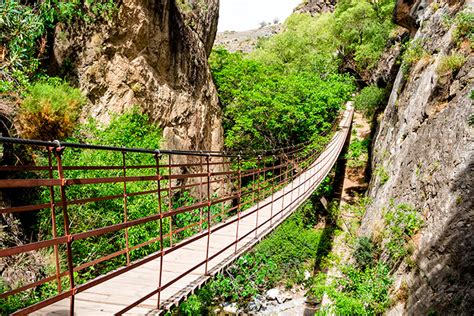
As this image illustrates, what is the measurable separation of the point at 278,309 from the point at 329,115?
7.18m

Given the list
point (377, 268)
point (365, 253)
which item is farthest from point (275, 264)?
point (377, 268)

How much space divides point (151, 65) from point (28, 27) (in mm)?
3286

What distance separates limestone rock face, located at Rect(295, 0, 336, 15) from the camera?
38250 millimetres

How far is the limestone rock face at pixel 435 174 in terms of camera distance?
3.61 meters

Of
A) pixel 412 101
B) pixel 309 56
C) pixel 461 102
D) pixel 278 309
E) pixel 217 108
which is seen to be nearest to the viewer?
pixel 461 102

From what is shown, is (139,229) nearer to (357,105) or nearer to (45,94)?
(45,94)

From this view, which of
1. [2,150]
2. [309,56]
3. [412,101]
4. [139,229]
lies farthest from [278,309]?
[309,56]

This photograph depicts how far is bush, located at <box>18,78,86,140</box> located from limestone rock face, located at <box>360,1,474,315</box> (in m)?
5.72

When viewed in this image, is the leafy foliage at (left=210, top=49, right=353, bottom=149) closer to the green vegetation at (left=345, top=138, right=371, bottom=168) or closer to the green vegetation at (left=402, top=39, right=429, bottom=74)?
the green vegetation at (left=345, top=138, right=371, bottom=168)

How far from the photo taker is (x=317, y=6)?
39.7 metres

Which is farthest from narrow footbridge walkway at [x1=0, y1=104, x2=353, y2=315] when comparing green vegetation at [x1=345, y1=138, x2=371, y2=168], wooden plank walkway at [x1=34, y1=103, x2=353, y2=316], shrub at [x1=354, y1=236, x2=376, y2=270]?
green vegetation at [x1=345, y1=138, x2=371, y2=168]

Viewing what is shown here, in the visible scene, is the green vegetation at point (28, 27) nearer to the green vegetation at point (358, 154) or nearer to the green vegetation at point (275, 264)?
the green vegetation at point (275, 264)

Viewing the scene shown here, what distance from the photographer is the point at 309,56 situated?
18141 mm

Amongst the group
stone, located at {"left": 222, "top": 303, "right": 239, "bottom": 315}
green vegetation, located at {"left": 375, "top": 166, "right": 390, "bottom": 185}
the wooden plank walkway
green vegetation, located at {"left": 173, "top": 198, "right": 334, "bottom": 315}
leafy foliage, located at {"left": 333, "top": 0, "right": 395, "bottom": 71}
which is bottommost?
stone, located at {"left": 222, "top": 303, "right": 239, "bottom": 315}
